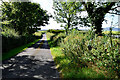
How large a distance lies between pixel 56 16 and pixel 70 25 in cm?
517

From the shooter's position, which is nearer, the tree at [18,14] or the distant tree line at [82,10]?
the distant tree line at [82,10]

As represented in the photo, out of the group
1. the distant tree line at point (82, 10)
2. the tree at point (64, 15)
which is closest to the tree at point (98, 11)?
the distant tree line at point (82, 10)

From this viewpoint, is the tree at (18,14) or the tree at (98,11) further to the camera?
the tree at (18,14)

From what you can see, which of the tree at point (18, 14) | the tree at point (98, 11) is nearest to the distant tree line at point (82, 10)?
the tree at point (98, 11)

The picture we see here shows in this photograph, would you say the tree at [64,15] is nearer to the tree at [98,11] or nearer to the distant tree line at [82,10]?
the distant tree line at [82,10]

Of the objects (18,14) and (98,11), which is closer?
(98,11)

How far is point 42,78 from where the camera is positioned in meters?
5.23

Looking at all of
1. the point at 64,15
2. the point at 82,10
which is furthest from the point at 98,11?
the point at 64,15

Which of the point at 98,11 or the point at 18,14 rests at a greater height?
the point at 18,14

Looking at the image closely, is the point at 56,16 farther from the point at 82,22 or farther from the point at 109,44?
the point at 109,44

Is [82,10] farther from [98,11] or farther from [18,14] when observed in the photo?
[18,14]

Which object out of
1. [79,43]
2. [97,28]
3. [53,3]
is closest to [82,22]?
[53,3]

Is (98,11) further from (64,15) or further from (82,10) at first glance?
(64,15)

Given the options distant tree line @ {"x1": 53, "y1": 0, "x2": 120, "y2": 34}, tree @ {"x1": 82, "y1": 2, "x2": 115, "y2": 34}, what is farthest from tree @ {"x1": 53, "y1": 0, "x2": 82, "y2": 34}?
tree @ {"x1": 82, "y1": 2, "x2": 115, "y2": 34}
